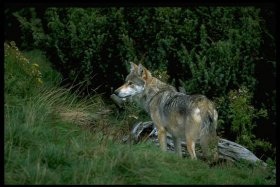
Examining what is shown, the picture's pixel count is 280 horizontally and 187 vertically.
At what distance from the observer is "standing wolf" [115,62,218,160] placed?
Result: 11.2 metres

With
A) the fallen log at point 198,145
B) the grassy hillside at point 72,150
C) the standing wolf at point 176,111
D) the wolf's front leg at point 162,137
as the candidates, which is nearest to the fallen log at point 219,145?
the fallen log at point 198,145

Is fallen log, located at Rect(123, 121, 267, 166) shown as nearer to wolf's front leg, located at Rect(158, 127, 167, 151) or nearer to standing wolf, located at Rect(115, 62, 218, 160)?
wolf's front leg, located at Rect(158, 127, 167, 151)

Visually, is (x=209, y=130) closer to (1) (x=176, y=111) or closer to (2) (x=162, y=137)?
(1) (x=176, y=111)

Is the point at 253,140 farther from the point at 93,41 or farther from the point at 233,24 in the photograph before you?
the point at 93,41

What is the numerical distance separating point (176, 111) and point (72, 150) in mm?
2490

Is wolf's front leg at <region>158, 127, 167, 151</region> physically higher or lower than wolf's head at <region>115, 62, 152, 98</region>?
lower

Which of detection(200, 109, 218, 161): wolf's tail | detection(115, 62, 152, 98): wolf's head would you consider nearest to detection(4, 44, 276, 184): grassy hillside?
detection(200, 109, 218, 161): wolf's tail

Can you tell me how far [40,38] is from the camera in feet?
48.1

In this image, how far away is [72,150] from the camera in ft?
31.9

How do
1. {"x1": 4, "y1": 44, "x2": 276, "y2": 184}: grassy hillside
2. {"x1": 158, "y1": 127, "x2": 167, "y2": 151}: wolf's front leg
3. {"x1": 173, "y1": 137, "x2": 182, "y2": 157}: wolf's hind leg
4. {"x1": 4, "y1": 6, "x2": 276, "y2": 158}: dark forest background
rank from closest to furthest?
{"x1": 4, "y1": 44, "x2": 276, "y2": 184}: grassy hillside
{"x1": 158, "y1": 127, "x2": 167, "y2": 151}: wolf's front leg
{"x1": 173, "y1": 137, "x2": 182, "y2": 157}: wolf's hind leg
{"x1": 4, "y1": 6, "x2": 276, "y2": 158}: dark forest background

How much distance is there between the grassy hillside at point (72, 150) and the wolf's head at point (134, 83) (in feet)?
2.39

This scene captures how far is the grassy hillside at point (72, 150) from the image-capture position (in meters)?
9.07

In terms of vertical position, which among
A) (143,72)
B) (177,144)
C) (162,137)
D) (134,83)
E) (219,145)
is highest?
(143,72)

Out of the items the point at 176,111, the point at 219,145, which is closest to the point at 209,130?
the point at 176,111
